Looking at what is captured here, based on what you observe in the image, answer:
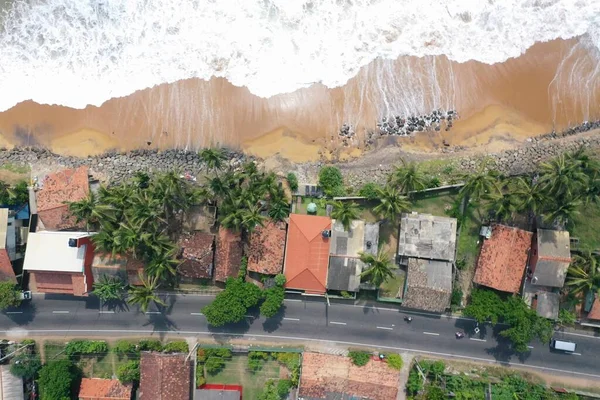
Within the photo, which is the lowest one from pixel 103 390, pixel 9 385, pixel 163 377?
pixel 103 390

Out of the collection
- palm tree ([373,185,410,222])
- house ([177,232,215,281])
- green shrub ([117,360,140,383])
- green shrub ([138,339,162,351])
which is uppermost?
palm tree ([373,185,410,222])

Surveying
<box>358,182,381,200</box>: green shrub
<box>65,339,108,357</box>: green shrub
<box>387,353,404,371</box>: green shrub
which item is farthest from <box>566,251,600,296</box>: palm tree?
<box>65,339,108,357</box>: green shrub

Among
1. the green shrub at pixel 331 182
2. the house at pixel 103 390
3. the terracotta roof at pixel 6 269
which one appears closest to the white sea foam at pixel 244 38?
the green shrub at pixel 331 182

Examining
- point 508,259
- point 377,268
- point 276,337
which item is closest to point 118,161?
point 276,337

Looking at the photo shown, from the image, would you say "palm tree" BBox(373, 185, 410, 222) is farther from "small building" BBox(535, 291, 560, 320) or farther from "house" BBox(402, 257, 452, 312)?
"small building" BBox(535, 291, 560, 320)

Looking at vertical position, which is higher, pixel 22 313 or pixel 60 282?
pixel 60 282

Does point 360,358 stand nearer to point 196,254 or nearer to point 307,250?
point 307,250
